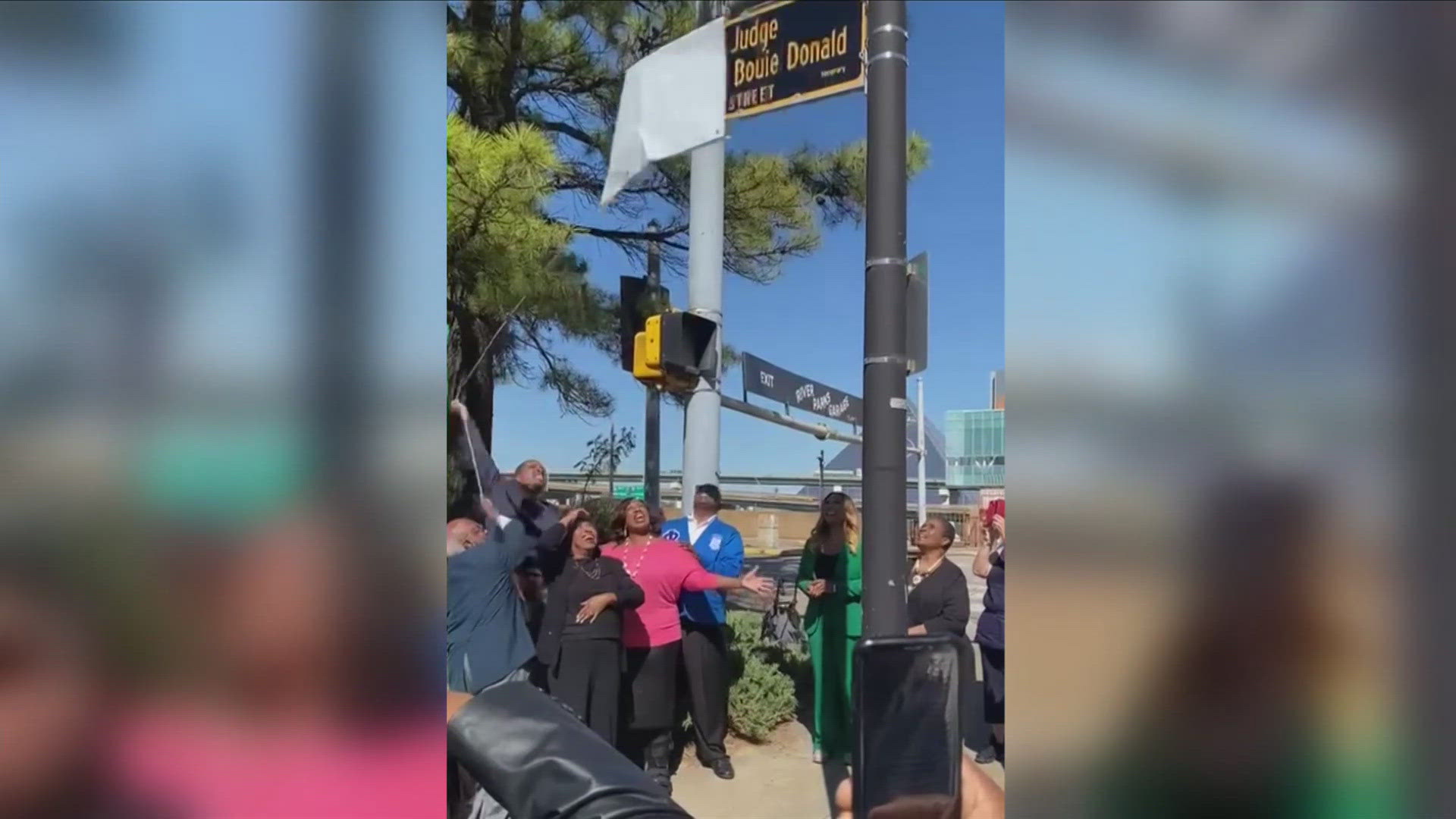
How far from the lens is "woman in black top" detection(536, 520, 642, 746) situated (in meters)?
4.09

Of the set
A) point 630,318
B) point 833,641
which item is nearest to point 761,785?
point 833,641

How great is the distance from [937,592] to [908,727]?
9.86 feet

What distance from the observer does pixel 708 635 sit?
4621mm

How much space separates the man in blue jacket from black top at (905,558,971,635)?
950 mm

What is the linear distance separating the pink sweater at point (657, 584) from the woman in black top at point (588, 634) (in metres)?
0.13

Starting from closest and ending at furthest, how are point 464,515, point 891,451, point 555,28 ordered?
point 891,451 → point 464,515 → point 555,28

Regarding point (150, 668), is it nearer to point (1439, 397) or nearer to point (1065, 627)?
point (1065, 627)

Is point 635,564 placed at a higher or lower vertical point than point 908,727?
lower

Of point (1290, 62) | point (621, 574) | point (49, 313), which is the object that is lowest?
point (621, 574)

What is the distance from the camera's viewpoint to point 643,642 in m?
4.33

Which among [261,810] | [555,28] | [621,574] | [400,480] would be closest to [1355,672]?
[400,480]

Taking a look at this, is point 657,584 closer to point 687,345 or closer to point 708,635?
point 708,635

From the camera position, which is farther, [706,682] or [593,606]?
[706,682]

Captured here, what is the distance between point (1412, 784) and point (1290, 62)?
0.71m
